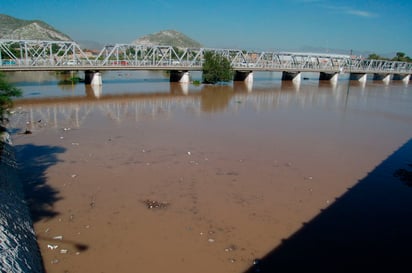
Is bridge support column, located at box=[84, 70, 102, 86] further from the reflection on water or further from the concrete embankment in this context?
the concrete embankment

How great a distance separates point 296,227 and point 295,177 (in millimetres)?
3727

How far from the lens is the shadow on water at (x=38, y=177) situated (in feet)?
30.1

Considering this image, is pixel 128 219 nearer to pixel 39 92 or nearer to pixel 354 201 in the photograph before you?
pixel 354 201

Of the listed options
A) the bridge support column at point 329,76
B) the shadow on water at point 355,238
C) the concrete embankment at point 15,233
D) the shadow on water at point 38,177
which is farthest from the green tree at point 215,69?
the concrete embankment at point 15,233

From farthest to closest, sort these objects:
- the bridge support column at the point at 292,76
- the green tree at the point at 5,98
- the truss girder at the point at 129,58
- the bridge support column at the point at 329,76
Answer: the bridge support column at the point at 329,76 → the bridge support column at the point at 292,76 → the truss girder at the point at 129,58 → the green tree at the point at 5,98

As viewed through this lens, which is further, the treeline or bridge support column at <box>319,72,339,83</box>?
the treeline

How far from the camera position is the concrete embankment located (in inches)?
232

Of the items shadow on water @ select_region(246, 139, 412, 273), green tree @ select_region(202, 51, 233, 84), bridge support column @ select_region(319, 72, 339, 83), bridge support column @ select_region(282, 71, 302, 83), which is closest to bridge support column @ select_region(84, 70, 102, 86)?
green tree @ select_region(202, 51, 233, 84)

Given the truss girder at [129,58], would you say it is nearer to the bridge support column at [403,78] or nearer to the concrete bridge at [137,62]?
the concrete bridge at [137,62]

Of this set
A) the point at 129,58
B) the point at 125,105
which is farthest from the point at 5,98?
the point at 129,58

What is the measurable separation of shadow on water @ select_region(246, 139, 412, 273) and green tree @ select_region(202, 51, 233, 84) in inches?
1567

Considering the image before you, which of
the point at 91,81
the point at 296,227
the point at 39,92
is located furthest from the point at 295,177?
the point at 91,81

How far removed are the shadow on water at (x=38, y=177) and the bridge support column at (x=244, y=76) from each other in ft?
147

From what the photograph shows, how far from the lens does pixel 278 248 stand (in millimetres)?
7773
